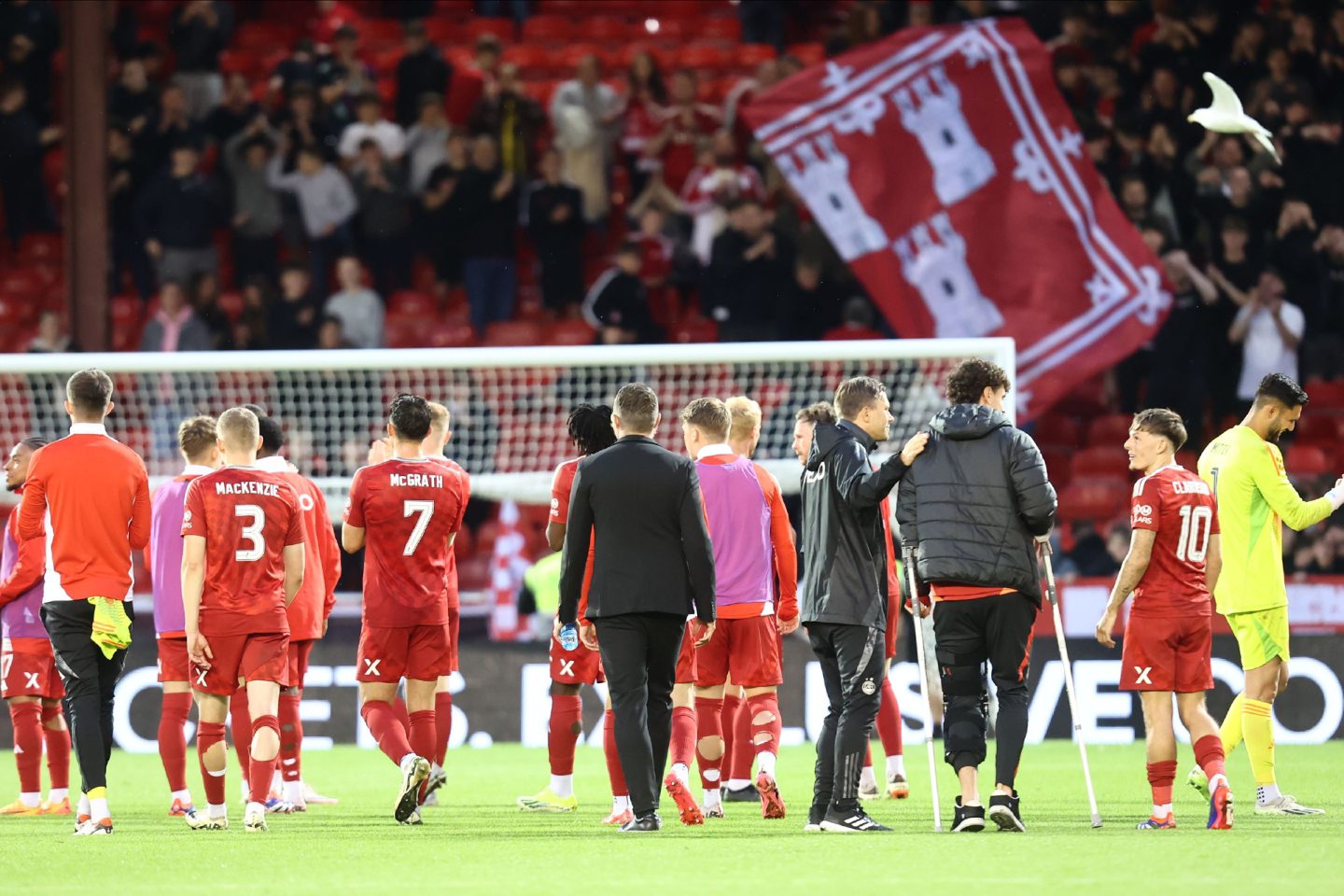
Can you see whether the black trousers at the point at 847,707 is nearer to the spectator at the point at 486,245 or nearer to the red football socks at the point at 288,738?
the red football socks at the point at 288,738

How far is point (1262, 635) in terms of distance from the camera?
353 inches

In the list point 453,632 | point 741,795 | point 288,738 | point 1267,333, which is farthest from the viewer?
point 1267,333

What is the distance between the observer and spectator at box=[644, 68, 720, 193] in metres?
19.8

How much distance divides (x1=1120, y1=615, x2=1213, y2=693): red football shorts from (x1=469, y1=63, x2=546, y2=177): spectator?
12.1m

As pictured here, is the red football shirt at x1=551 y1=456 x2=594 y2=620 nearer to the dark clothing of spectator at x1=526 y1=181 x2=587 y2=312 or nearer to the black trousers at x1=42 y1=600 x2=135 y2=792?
the black trousers at x1=42 y1=600 x2=135 y2=792

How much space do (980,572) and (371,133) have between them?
1287 centimetres

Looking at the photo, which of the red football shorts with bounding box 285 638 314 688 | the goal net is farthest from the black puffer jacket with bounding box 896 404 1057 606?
the goal net

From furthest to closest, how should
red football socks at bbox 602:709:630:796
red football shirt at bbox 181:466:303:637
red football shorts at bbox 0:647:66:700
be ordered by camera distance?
red football shorts at bbox 0:647:66:700 < red football socks at bbox 602:709:630:796 < red football shirt at bbox 181:466:303:637

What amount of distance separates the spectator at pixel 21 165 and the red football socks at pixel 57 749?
11.1 metres

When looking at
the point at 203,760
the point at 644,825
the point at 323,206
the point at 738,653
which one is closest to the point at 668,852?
the point at 644,825

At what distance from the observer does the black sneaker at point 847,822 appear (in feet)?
27.0

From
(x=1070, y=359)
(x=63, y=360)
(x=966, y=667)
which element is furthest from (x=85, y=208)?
(x=966, y=667)

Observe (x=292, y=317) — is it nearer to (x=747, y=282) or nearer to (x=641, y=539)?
(x=747, y=282)

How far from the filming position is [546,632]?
14938 mm
